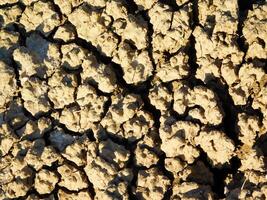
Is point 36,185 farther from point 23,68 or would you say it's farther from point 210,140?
point 210,140

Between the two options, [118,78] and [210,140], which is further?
[118,78]

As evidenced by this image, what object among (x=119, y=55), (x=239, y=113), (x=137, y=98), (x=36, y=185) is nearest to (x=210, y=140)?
(x=239, y=113)

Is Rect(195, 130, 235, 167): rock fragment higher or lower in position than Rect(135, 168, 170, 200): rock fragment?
higher

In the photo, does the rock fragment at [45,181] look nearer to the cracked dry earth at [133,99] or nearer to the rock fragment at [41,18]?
the cracked dry earth at [133,99]

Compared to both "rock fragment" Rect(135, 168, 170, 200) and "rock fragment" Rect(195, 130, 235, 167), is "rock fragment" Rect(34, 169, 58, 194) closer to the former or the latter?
"rock fragment" Rect(135, 168, 170, 200)

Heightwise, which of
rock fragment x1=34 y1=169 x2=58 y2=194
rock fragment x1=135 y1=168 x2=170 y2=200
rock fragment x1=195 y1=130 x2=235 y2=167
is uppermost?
rock fragment x1=195 y1=130 x2=235 y2=167

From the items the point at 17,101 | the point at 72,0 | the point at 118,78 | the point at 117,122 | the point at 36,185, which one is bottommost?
the point at 36,185

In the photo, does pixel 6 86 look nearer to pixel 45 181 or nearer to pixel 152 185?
pixel 45 181

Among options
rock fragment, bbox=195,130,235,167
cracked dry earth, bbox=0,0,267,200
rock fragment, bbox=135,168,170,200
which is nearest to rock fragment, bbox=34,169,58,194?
cracked dry earth, bbox=0,0,267,200

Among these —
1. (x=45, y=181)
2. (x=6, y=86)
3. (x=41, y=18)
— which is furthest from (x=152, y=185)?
(x=41, y=18)
